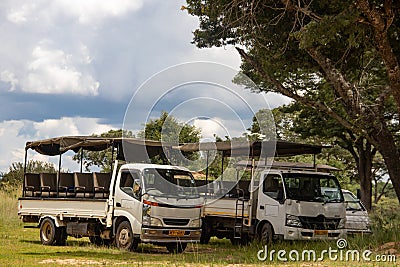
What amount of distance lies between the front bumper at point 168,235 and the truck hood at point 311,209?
2508 mm

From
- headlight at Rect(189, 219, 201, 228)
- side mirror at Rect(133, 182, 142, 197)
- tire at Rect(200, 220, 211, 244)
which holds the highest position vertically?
side mirror at Rect(133, 182, 142, 197)

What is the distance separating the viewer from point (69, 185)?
1825 cm

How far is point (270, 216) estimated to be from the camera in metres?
16.7

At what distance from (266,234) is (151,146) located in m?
4.03

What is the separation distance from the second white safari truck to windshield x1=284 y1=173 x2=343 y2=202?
8.12ft

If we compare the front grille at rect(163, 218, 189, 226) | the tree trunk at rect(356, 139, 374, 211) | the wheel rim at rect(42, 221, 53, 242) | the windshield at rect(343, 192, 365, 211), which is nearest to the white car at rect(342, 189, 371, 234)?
the windshield at rect(343, 192, 365, 211)

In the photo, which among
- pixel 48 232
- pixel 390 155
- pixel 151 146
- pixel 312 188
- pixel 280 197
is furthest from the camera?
pixel 48 232

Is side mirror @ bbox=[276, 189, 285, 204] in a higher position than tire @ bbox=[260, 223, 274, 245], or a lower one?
higher

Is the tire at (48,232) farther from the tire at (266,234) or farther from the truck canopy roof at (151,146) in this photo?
the tire at (266,234)

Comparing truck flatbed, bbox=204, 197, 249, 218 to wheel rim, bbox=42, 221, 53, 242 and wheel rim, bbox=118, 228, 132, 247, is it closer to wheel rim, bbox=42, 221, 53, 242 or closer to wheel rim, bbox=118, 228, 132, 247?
wheel rim, bbox=118, 228, 132, 247

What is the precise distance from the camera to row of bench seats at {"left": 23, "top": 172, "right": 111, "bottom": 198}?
1702 cm

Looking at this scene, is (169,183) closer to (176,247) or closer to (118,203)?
(118,203)

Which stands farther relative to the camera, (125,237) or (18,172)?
(18,172)

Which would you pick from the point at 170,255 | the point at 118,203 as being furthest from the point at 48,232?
the point at 170,255
